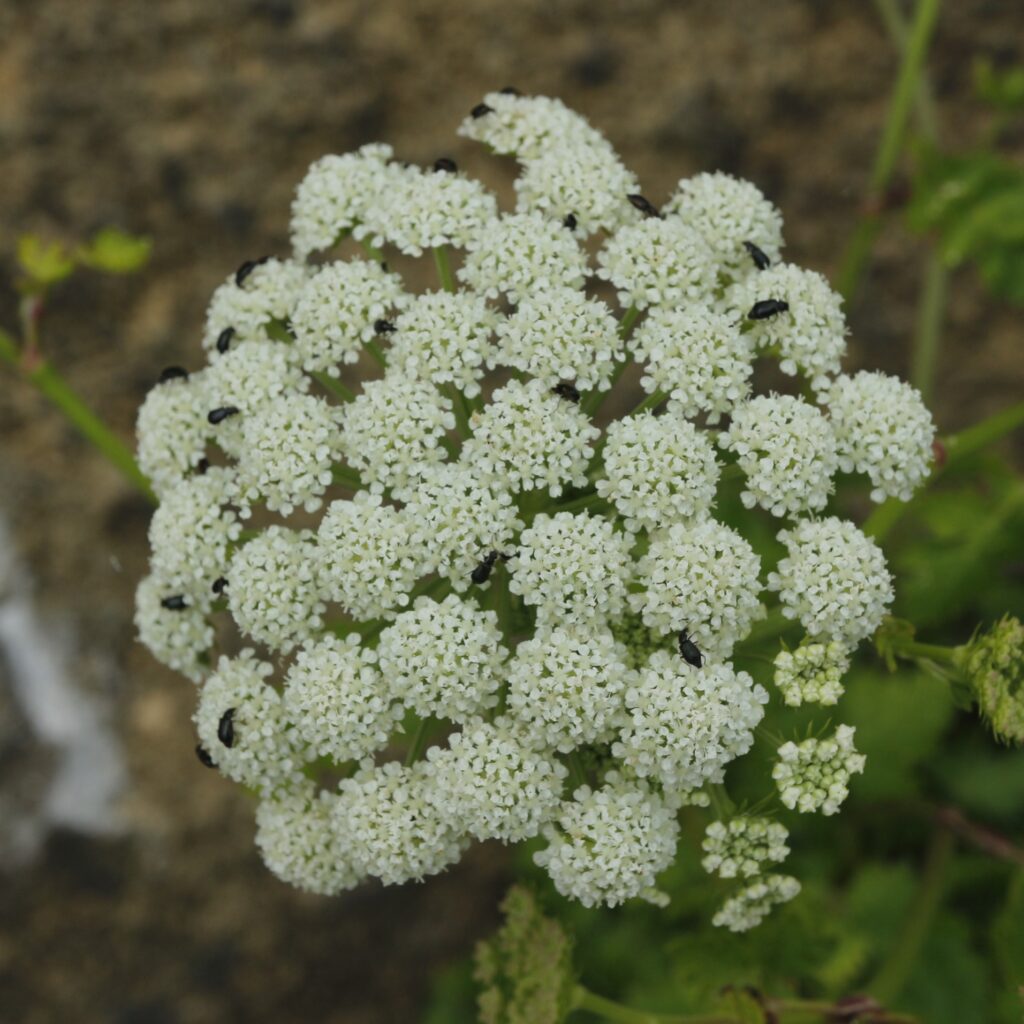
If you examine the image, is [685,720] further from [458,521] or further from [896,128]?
[896,128]

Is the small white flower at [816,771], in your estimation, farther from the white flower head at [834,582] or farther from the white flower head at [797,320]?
the white flower head at [797,320]

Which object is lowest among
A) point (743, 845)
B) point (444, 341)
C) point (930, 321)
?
point (743, 845)

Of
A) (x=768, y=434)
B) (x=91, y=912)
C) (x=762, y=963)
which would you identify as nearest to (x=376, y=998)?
(x=91, y=912)

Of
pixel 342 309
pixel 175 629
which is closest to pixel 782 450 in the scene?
pixel 342 309

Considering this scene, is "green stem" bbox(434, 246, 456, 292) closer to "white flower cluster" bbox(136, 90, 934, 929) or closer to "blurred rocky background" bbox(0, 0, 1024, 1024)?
"white flower cluster" bbox(136, 90, 934, 929)

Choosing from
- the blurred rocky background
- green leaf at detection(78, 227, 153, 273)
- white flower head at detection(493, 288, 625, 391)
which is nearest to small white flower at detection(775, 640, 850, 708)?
white flower head at detection(493, 288, 625, 391)

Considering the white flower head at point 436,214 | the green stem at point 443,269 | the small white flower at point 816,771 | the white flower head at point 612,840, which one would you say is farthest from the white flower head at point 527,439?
the small white flower at point 816,771
